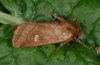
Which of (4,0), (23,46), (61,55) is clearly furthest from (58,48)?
(4,0)

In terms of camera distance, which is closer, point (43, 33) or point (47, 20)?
point (43, 33)

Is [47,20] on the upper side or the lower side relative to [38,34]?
upper

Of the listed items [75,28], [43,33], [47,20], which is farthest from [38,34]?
[75,28]

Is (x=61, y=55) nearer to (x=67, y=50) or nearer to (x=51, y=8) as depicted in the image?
(x=67, y=50)

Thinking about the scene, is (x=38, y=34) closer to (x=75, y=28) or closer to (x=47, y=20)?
(x=47, y=20)
